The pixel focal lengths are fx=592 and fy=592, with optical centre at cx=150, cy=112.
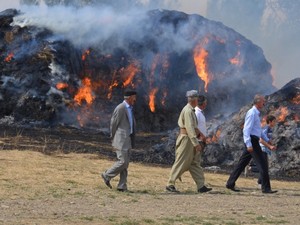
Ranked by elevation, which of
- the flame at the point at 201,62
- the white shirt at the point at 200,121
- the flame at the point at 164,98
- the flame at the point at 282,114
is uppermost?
the flame at the point at 201,62

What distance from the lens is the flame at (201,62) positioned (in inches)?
1549

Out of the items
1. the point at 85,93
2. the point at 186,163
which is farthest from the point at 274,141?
the point at 85,93

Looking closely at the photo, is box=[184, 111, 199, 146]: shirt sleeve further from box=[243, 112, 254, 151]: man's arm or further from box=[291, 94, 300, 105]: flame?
box=[291, 94, 300, 105]: flame

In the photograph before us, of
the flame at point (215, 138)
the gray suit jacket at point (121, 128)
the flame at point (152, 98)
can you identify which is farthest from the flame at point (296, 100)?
the flame at point (152, 98)

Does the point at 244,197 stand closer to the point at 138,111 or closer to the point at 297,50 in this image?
the point at 138,111

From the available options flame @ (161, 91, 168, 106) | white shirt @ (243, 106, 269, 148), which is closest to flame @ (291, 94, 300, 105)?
white shirt @ (243, 106, 269, 148)

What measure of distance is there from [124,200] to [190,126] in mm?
2095

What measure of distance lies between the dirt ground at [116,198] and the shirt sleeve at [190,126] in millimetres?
1048

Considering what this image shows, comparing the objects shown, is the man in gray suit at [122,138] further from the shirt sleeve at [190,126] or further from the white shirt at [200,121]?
the white shirt at [200,121]

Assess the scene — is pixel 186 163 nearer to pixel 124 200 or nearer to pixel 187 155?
pixel 187 155

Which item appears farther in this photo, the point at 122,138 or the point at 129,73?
the point at 129,73

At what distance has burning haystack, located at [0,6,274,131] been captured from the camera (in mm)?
33531

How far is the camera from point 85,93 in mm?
34781

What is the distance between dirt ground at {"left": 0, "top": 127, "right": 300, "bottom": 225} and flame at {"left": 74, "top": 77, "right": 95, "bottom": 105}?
16208mm
